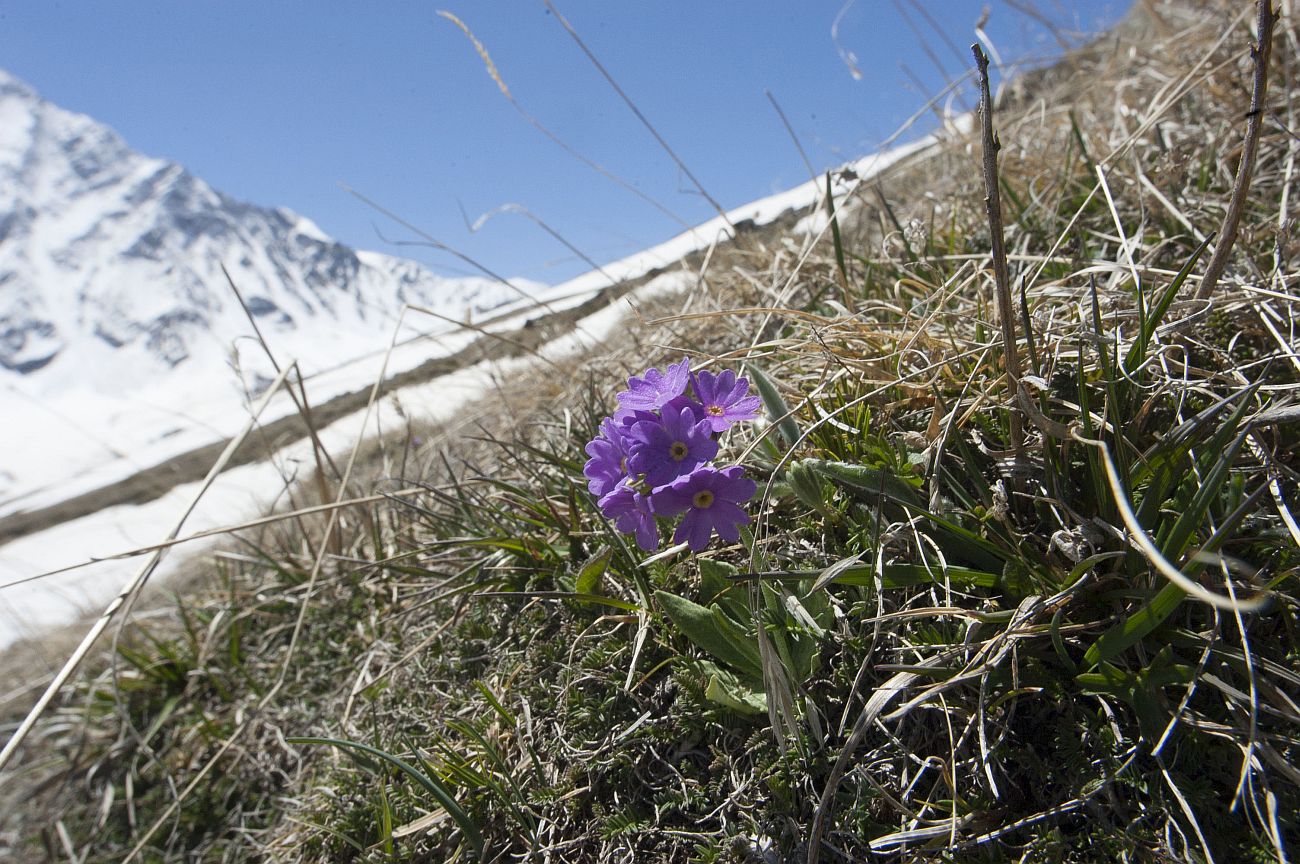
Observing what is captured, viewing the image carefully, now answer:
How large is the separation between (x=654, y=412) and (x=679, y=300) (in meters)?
2.53

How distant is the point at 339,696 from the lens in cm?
252

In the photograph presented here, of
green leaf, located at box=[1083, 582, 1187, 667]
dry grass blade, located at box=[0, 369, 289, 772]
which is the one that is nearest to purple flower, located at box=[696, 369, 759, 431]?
green leaf, located at box=[1083, 582, 1187, 667]

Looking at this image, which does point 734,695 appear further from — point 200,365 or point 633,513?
point 200,365

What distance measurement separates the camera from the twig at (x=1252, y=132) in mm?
1194

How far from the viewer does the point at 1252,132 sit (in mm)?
1287

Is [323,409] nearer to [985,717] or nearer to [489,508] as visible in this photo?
[489,508]

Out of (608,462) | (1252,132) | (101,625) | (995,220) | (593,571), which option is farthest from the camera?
(593,571)

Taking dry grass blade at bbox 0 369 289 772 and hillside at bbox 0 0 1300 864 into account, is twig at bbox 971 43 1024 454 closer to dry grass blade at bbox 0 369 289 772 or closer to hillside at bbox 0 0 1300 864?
hillside at bbox 0 0 1300 864

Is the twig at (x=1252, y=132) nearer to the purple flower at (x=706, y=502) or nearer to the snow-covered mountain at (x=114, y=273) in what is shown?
the purple flower at (x=706, y=502)

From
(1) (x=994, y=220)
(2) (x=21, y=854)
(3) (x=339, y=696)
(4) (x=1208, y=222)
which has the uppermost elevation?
(1) (x=994, y=220)

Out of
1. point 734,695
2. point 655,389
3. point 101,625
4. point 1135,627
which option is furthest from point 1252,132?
point 101,625

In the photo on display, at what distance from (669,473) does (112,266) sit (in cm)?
13311

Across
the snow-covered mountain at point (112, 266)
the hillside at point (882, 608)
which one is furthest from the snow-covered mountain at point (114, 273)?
the hillside at point (882, 608)

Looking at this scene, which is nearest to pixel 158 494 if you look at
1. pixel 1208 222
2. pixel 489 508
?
pixel 489 508
